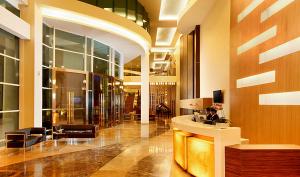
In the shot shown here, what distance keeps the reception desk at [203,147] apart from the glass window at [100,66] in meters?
9.31

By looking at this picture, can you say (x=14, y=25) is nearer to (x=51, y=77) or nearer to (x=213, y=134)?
(x=51, y=77)

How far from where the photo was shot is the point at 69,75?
1280 cm

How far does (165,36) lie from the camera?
2298 cm

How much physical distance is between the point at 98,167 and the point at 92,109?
7.88 m

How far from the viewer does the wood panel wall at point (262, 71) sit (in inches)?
207

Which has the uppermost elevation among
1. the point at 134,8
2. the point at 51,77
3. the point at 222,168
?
the point at 134,8

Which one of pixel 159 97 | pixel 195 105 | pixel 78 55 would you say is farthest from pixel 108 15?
pixel 159 97

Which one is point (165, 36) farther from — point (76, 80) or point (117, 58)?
point (76, 80)

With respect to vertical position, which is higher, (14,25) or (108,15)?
(108,15)

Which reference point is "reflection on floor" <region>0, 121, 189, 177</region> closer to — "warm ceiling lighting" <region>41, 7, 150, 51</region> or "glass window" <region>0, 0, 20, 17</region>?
"glass window" <region>0, 0, 20, 17</region>

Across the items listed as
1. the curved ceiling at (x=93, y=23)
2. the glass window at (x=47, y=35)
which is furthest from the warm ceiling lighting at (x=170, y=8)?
the glass window at (x=47, y=35)

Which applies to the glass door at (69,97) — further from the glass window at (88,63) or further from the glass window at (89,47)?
the glass window at (89,47)

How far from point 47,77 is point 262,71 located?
27.3 ft

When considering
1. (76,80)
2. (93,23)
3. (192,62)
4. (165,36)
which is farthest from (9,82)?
(165,36)
